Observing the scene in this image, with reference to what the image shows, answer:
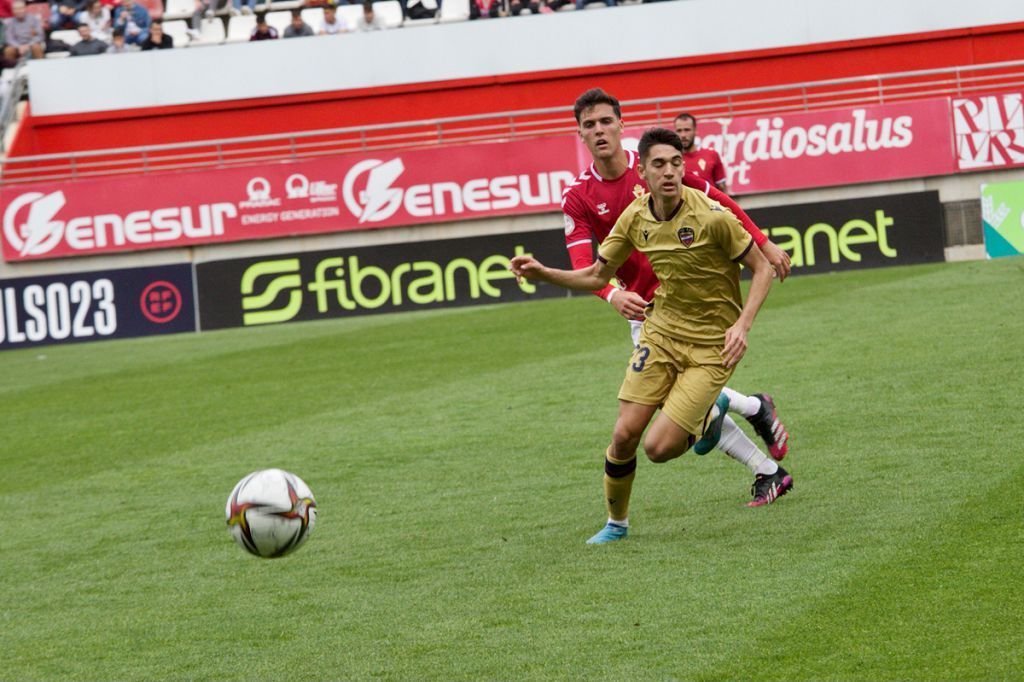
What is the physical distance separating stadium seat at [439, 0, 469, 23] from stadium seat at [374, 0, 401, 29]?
0.93 m

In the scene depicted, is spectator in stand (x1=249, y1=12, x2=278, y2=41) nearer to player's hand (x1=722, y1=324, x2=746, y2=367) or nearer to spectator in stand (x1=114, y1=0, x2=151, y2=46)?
spectator in stand (x1=114, y1=0, x2=151, y2=46)

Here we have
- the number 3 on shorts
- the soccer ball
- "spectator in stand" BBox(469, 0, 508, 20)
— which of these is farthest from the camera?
"spectator in stand" BBox(469, 0, 508, 20)

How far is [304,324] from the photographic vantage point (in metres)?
21.7

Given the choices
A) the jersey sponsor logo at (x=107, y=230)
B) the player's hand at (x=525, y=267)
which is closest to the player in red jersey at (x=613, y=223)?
the player's hand at (x=525, y=267)

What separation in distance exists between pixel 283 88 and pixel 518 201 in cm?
875

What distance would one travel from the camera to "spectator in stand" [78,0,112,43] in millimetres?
29750

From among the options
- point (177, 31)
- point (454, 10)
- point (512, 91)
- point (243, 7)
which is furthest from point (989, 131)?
point (177, 31)

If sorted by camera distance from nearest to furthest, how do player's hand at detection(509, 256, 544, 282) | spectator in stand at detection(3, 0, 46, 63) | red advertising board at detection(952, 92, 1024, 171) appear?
Result: player's hand at detection(509, 256, 544, 282), red advertising board at detection(952, 92, 1024, 171), spectator in stand at detection(3, 0, 46, 63)

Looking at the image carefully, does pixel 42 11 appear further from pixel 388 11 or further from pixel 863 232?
pixel 863 232

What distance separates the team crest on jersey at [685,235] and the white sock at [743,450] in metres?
1.28

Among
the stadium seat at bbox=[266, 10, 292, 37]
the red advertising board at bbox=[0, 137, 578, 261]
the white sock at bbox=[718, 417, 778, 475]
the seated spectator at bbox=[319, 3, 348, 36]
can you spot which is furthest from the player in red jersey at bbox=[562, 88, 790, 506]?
the stadium seat at bbox=[266, 10, 292, 37]

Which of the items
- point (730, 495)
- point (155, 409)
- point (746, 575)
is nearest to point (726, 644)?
point (746, 575)

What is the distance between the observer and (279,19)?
29.8 metres

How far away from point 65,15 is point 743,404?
83.4ft
